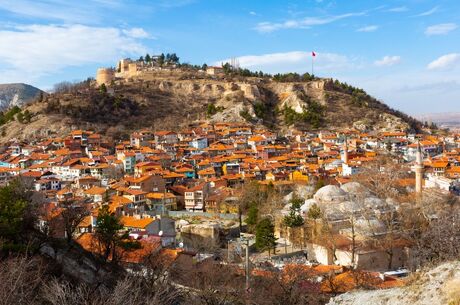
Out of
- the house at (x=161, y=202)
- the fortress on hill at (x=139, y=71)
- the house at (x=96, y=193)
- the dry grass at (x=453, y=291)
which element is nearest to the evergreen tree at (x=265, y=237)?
the house at (x=161, y=202)

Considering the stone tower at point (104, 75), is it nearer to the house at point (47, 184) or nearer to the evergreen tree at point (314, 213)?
the house at point (47, 184)

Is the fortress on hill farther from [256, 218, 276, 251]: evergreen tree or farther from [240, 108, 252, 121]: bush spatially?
[256, 218, 276, 251]: evergreen tree

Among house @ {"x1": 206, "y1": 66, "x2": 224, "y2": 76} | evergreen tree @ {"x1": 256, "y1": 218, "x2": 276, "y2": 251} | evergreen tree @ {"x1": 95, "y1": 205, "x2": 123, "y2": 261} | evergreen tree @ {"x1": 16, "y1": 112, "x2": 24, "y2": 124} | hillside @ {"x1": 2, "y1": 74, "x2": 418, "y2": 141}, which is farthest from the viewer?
house @ {"x1": 206, "y1": 66, "x2": 224, "y2": 76}

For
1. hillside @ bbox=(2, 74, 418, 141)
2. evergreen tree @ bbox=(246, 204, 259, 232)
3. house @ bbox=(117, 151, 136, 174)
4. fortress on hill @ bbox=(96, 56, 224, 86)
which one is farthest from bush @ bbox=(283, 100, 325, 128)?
evergreen tree @ bbox=(246, 204, 259, 232)

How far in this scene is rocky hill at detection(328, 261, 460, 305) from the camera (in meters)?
6.98

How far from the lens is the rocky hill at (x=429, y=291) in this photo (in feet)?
22.9

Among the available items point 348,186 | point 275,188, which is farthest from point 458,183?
point 275,188

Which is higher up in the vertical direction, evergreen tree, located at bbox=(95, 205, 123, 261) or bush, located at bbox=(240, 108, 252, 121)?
bush, located at bbox=(240, 108, 252, 121)

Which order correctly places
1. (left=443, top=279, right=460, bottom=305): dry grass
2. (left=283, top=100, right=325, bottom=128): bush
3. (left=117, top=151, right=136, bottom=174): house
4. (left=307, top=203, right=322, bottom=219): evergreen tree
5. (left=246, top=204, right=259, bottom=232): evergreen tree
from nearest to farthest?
(left=443, top=279, right=460, bottom=305): dry grass, (left=307, top=203, right=322, bottom=219): evergreen tree, (left=246, top=204, right=259, bottom=232): evergreen tree, (left=117, top=151, right=136, bottom=174): house, (left=283, top=100, right=325, bottom=128): bush

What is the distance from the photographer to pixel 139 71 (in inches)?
3125

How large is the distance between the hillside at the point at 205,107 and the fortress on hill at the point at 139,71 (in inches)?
168

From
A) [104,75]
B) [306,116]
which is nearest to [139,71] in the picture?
[104,75]

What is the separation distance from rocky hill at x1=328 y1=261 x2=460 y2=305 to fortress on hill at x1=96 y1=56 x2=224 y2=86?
69.4 meters

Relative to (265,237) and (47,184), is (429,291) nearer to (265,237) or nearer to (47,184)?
(265,237)
